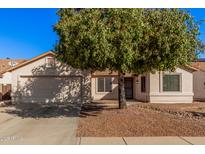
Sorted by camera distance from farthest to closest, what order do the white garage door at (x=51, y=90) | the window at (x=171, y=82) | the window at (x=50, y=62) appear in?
1. the window at (x=50, y=62)
2. the white garage door at (x=51, y=90)
3. the window at (x=171, y=82)

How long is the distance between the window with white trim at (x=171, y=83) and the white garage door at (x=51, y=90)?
22.5 feet

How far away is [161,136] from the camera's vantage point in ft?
39.1

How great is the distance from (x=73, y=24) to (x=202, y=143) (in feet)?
26.7

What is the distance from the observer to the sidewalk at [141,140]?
10.6 metres

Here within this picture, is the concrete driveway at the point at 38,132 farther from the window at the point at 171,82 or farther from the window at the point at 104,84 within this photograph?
the window at the point at 104,84

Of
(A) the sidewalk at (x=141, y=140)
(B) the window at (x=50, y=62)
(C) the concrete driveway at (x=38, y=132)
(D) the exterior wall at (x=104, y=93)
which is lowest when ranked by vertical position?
(C) the concrete driveway at (x=38, y=132)

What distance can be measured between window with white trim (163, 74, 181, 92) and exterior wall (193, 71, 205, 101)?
22.2 feet

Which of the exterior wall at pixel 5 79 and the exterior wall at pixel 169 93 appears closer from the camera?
the exterior wall at pixel 169 93

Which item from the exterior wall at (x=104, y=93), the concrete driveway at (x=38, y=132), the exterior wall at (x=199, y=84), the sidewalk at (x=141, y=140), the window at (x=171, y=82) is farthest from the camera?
the exterior wall at (x=199, y=84)

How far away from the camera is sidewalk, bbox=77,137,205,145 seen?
34.9 feet

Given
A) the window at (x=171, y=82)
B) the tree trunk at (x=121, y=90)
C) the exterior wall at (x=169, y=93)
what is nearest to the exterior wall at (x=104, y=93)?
the exterior wall at (x=169, y=93)

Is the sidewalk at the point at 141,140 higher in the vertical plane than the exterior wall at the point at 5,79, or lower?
lower
